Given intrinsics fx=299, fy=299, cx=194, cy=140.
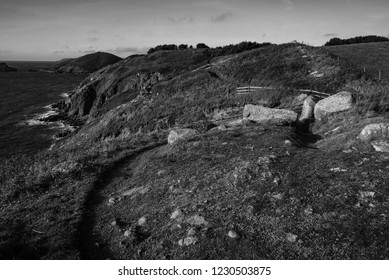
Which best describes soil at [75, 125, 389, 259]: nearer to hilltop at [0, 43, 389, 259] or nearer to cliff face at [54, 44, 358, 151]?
hilltop at [0, 43, 389, 259]

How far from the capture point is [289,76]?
3381cm

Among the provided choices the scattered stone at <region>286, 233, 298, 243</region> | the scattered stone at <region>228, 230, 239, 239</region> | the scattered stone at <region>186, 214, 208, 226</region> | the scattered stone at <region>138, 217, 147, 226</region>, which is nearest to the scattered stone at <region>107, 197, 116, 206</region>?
the scattered stone at <region>138, 217, 147, 226</region>

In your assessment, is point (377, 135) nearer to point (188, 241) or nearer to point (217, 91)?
point (188, 241)

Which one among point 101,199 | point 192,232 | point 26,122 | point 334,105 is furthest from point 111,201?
point 26,122

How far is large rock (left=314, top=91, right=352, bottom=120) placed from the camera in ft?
60.6

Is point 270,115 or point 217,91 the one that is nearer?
point 270,115

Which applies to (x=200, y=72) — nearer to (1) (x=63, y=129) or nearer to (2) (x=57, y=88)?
(1) (x=63, y=129)

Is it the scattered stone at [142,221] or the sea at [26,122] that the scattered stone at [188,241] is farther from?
the sea at [26,122]

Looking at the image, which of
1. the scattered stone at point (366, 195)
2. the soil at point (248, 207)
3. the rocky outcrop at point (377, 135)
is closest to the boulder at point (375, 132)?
the rocky outcrop at point (377, 135)

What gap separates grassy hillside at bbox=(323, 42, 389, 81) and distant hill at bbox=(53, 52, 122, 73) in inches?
5649

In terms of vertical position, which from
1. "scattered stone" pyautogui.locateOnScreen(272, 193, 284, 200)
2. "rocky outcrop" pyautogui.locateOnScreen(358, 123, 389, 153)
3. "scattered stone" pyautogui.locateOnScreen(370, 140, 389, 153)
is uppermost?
"rocky outcrop" pyautogui.locateOnScreen(358, 123, 389, 153)

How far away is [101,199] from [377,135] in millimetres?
11705

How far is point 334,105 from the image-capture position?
1877 cm
